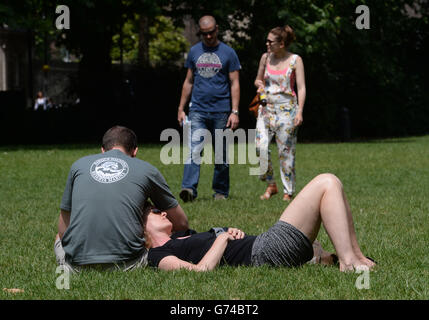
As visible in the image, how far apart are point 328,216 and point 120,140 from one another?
4.83ft

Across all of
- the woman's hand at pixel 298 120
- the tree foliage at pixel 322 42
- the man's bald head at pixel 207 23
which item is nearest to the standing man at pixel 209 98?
the man's bald head at pixel 207 23

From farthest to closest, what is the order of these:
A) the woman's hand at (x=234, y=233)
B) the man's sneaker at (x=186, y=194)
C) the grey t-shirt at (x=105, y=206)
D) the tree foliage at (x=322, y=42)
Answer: the tree foliage at (x=322, y=42), the man's sneaker at (x=186, y=194), the woman's hand at (x=234, y=233), the grey t-shirt at (x=105, y=206)

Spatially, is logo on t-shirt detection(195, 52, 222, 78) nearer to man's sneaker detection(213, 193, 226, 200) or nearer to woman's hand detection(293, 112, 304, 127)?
woman's hand detection(293, 112, 304, 127)

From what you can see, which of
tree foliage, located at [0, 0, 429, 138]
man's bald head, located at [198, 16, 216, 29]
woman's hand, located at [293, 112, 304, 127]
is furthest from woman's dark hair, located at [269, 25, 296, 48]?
tree foliage, located at [0, 0, 429, 138]

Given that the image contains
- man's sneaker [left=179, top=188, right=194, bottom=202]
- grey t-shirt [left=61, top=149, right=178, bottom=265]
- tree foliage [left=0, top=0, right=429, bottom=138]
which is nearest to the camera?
grey t-shirt [left=61, top=149, right=178, bottom=265]

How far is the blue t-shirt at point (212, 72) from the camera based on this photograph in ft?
32.7

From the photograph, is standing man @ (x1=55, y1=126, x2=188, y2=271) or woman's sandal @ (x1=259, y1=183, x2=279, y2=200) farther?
woman's sandal @ (x1=259, y1=183, x2=279, y2=200)

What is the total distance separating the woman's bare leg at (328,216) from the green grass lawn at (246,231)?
0.54 ft

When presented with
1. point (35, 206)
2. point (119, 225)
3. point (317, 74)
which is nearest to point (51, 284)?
point (119, 225)

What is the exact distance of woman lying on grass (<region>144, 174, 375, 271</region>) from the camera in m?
5.09

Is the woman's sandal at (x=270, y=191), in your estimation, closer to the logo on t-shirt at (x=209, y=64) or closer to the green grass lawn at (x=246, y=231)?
the green grass lawn at (x=246, y=231)

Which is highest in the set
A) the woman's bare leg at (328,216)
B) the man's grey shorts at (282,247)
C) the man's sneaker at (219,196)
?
the woman's bare leg at (328,216)

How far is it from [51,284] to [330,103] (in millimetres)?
24347
